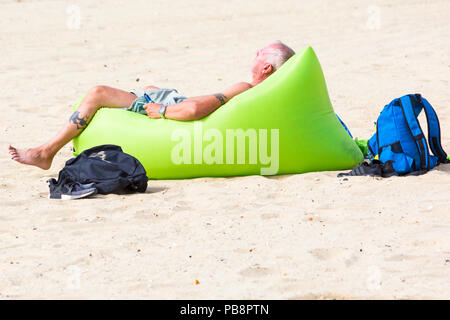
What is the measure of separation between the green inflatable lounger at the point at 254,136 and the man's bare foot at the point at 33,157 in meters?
0.38

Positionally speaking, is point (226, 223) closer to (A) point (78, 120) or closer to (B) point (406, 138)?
(B) point (406, 138)

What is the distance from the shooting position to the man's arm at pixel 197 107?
479 centimetres

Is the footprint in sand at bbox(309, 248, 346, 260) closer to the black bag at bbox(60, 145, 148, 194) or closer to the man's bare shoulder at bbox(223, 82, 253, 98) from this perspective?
the black bag at bbox(60, 145, 148, 194)

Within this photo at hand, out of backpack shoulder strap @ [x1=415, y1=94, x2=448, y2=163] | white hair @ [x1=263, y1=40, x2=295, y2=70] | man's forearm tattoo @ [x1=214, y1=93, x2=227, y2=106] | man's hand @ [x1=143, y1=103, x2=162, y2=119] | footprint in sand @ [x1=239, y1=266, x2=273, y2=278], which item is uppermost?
white hair @ [x1=263, y1=40, x2=295, y2=70]

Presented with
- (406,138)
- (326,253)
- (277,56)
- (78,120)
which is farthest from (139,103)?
(326,253)

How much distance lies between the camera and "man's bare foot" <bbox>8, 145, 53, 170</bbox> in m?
5.00

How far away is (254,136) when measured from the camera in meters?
4.74

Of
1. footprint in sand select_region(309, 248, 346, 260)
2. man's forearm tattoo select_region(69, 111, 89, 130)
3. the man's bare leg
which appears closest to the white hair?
the man's bare leg

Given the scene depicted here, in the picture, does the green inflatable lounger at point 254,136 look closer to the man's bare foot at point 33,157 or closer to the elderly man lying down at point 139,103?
the elderly man lying down at point 139,103

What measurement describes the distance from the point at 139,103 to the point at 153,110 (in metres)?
0.21

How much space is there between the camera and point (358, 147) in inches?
202

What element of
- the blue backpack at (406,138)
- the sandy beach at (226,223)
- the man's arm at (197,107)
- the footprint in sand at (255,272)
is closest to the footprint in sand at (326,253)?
the sandy beach at (226,223)

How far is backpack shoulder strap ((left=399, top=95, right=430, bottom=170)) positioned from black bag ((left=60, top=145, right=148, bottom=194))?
171cm

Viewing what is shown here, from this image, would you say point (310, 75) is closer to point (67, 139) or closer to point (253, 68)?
point (253, 68)
